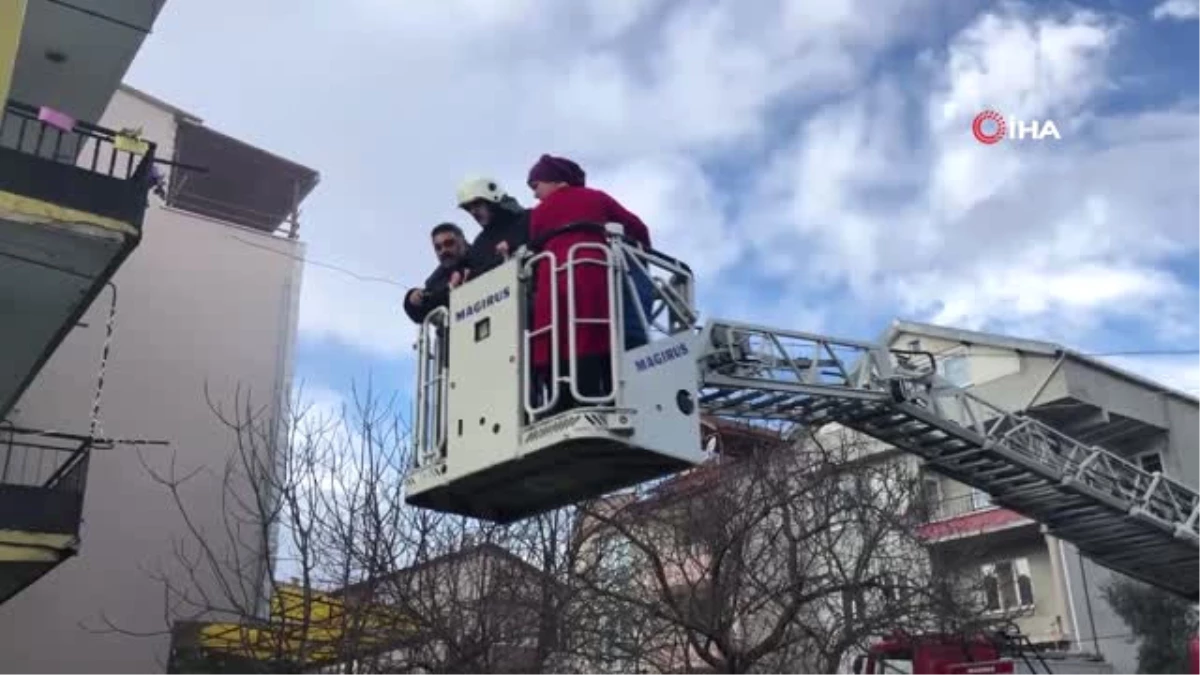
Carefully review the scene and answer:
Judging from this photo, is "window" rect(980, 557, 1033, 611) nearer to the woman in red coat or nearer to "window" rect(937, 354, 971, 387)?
"window" rect(937, 354, 971, 387)

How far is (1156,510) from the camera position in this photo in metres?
11.3

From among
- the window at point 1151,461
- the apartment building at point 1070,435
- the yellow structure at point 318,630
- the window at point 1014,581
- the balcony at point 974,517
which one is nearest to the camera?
the yellow structure at point 318,630

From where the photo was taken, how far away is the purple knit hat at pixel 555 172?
6.64m

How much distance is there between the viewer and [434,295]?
7031 mm

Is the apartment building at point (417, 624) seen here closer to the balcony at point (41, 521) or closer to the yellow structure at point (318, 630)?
the yellow structure at point (318, 630)

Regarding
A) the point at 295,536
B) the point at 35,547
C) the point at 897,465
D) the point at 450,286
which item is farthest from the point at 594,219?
the point at 897,465

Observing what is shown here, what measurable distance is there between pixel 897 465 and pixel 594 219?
12.9m

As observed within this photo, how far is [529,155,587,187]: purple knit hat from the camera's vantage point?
6.64 m

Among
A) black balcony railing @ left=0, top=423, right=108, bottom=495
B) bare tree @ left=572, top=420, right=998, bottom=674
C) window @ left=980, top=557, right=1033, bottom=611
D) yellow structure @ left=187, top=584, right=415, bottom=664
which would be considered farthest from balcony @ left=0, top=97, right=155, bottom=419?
window @ left=980, top=557, right=1033, bottom=611

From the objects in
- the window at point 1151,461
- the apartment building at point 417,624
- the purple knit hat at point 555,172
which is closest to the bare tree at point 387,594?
the apartment building at point 417,624

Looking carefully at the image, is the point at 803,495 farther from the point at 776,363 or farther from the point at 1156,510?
the point at 776,363

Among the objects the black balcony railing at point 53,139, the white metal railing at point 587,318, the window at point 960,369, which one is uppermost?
the window at point 960,369

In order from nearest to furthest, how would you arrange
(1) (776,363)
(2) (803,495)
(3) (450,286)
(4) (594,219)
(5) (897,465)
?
(4) (594,219)
(3) (450,286)
(1) (776,363)
(2) (803,495)
(5) (897,465)

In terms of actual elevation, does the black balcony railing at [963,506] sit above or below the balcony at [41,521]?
above
